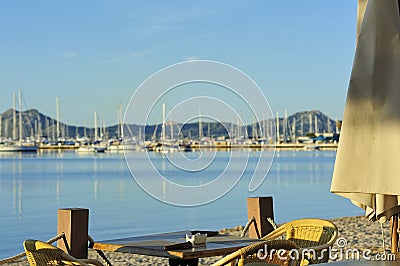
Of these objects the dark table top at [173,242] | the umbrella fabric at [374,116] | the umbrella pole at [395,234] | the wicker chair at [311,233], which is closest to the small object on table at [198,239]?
the dark table top at [173,242]

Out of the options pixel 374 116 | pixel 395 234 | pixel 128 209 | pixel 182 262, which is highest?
pixel 374 116

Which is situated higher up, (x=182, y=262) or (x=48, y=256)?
(x=48, y=256)

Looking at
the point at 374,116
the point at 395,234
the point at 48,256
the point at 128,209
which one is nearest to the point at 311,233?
the point at 395,234

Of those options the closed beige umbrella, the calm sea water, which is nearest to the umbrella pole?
the closed beige umbrella

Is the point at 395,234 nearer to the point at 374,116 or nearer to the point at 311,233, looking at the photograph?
the point at 374,116

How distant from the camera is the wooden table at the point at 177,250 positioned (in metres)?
3.94

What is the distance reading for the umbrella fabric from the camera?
2.66 meters

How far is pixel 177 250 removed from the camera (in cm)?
401

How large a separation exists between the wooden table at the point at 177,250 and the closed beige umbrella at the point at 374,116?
52.0 inches

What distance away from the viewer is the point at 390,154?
2.65 meters

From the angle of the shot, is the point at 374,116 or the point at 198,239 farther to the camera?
the point at 198,239

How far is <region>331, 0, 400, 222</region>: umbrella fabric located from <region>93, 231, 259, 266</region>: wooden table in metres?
1.32

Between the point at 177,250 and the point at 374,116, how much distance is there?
1.70 meters

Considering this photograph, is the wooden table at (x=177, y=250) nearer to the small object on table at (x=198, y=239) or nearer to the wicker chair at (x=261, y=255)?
the small object on table at (x=198, y=239)
